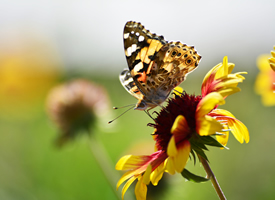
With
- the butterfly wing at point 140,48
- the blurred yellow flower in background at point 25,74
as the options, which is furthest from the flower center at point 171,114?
the blurred yellow flower in background at point 25,74

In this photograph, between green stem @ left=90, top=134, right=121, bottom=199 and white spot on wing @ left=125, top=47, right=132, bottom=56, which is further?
green stem @ left=90, top=134, right=121, bottom=199

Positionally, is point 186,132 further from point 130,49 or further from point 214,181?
point 130,49

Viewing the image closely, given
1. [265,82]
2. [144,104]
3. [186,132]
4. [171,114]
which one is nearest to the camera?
[186,132]

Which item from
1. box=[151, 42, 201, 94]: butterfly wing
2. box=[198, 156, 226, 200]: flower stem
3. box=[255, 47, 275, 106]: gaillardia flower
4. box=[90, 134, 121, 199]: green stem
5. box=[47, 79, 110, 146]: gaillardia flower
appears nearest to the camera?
box=[198, 156, 226, 200]: flower stem

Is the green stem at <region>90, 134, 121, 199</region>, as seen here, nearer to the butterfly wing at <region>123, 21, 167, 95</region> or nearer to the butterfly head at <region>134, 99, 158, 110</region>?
the butterfly head at <region>134, 99, 158, 110</region>

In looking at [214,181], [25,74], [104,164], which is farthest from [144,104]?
[25,74]

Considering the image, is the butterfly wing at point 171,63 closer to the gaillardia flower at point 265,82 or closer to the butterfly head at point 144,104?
the butterfly head at point 144,104

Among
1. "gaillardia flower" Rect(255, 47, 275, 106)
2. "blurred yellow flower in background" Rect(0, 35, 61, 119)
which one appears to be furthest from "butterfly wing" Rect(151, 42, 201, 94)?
"blurred yellow flower in background" Rect(0, 35, 61, 119)
